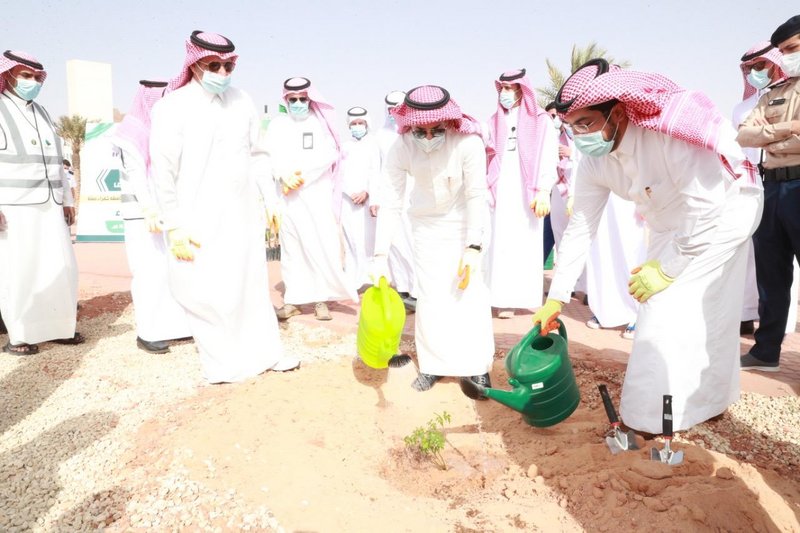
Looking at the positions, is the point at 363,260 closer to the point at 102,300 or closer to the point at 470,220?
the point at 102,300

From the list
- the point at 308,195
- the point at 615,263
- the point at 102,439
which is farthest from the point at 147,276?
the point at 615,263

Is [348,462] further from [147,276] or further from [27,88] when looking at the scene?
[27,88]

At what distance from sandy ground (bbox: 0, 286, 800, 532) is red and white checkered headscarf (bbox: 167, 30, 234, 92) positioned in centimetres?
192

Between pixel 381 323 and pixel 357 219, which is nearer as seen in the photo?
pixel 381 323

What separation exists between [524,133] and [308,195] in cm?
201

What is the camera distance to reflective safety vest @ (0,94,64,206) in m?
4.21

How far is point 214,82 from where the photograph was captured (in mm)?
3309

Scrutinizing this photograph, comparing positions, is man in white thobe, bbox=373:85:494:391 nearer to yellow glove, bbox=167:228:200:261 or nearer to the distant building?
yellow glove, bbox=167:228:200:261

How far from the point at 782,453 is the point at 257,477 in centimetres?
244

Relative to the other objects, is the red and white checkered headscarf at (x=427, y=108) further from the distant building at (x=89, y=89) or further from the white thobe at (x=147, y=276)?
the distant building at (x=89, y=89)

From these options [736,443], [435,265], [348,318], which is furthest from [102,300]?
[736,443]

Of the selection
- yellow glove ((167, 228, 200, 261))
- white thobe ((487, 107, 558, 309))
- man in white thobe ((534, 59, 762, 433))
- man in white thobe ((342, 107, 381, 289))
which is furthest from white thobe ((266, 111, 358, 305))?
man in white thobe ((534, 59, 762, 433))

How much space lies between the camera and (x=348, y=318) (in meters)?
5.55

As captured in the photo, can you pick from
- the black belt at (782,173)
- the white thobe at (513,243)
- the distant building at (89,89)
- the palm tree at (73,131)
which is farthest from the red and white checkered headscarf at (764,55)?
the distant building at (89,89)
